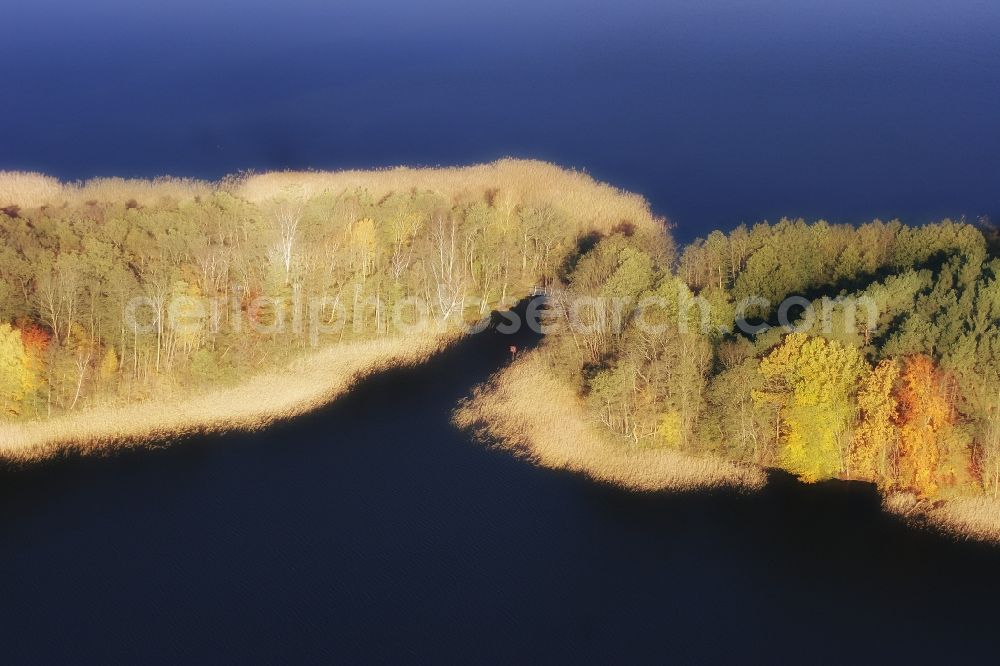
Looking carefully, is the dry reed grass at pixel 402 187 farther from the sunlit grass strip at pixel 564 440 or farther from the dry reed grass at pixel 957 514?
the dry reed grass at pixel 957 514

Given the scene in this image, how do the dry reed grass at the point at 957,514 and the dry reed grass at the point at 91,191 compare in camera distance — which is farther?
the dry reed grass at the point at 91,191

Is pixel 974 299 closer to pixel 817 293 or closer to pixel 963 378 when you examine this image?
pixel 963 378

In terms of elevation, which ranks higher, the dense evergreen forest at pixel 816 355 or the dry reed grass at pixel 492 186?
the dry reed grass at pixel 492 186

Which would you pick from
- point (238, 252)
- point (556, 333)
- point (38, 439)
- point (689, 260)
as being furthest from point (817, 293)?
point (38, 439)

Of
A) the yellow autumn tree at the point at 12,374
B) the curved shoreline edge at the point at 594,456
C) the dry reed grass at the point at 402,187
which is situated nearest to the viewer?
the curved shoreline edge at the point at 594,456

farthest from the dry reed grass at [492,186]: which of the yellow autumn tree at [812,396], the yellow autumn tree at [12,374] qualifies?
the yellow autumn tree at [812,396]

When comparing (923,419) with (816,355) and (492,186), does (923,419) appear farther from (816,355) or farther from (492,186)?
(492,186)
